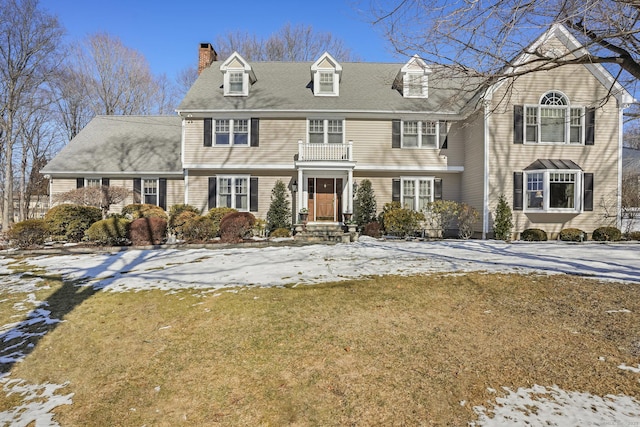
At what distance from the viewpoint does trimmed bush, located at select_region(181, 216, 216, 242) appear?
1191cm

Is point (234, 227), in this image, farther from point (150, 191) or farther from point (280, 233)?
point (150, 191)

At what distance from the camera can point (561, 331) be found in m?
4.17

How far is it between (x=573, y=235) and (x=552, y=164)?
3001mm

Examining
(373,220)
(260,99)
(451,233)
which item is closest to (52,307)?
(373,220)

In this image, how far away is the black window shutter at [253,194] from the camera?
15.6 meters

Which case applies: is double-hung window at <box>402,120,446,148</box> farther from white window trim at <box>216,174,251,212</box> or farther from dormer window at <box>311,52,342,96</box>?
white window trim at <box>216,174,251,212</box>

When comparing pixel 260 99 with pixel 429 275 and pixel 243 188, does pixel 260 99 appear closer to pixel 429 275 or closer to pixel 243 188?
pixel 243 188

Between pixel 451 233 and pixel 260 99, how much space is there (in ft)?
36.8

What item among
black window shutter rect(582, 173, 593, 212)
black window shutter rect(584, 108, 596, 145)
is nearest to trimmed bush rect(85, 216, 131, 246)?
black window shutter rect(582, 173, 593, 212)

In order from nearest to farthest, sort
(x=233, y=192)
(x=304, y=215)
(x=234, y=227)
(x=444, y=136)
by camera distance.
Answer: (x=234, y=227)
(x=304, y=215)
(x=444, y=136)
(x=233, y=192)

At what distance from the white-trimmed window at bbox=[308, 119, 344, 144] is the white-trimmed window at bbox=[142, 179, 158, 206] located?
8632 millimetres

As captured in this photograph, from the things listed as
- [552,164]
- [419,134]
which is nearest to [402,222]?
[419,134]

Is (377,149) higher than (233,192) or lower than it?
higher

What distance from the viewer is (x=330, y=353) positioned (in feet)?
12.2
